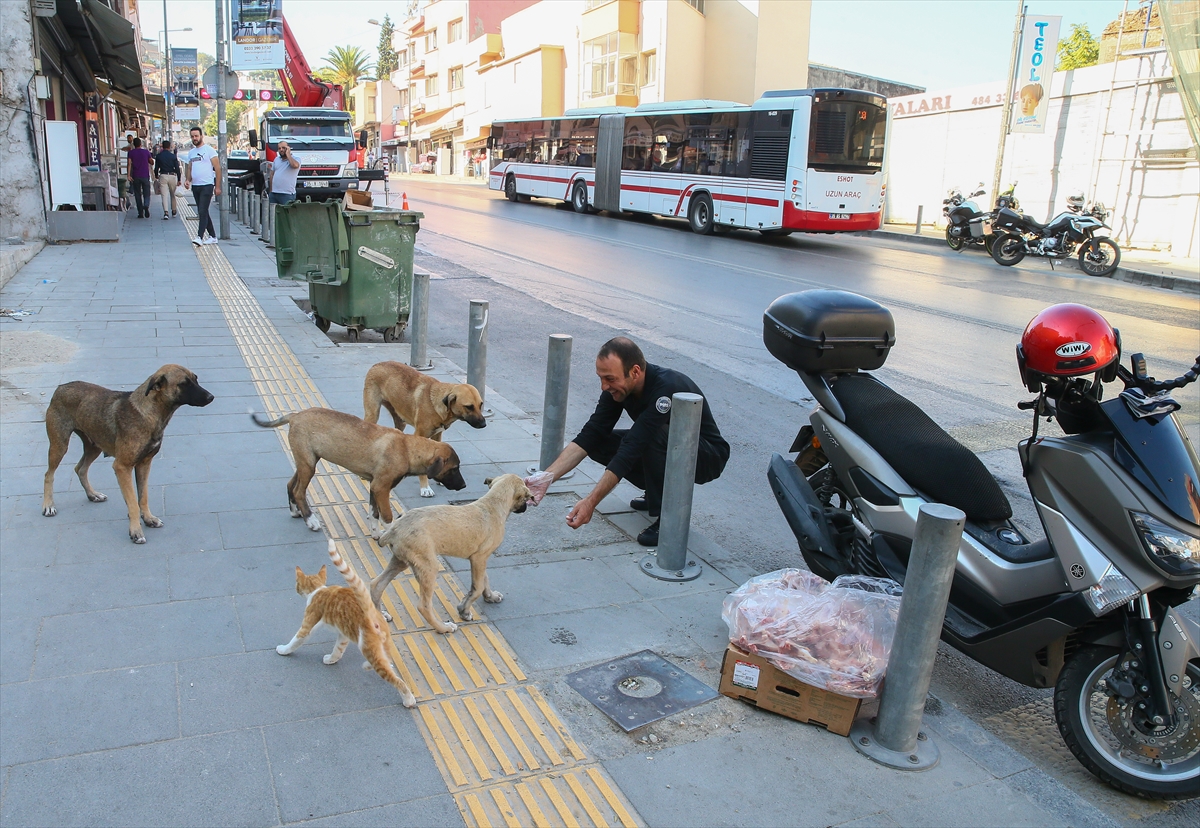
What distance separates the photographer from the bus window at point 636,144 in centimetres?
2595

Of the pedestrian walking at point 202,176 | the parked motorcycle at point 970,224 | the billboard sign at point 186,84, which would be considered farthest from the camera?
the billboard sign at point 186,84

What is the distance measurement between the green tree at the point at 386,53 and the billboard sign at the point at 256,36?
254ft

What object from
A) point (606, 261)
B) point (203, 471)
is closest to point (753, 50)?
point (606, 261)

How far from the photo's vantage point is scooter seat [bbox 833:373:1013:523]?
A: 12.0ft

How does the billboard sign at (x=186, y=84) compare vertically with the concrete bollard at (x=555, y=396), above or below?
above

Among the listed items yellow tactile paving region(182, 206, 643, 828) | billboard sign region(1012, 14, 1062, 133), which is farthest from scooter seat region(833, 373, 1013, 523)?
billboard sign region(1012, 14, 1062, 133)

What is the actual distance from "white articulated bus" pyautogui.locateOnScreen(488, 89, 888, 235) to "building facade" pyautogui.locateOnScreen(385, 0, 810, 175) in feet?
47.6

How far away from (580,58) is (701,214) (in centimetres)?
2857

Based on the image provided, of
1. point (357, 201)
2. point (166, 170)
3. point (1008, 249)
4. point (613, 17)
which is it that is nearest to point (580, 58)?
point (613, 17)

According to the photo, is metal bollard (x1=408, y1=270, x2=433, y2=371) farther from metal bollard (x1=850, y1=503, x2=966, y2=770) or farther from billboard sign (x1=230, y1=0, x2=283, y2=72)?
billboard sign (x1=230, y1=0, x2=283, y2=72)

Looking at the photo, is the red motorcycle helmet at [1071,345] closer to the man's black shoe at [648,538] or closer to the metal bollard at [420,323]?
the man's black shoe at [648,538]

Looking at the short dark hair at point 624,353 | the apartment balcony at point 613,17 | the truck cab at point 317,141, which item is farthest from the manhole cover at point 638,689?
the apartment balcony at point 613,17

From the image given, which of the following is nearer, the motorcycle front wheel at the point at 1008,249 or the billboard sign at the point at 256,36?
the motorcycle front wheel at the point at 1008,249

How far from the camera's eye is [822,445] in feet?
14.1
